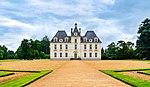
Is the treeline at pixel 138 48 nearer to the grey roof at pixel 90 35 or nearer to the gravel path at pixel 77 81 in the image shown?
the grey roof at pixel 90 35

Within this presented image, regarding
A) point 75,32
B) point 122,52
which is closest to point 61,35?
point 75,32

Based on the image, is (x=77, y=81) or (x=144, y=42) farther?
(x=144, y=42)

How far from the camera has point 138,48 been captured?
188 feet

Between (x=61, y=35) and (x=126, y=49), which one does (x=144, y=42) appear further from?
(x=61, y=35)

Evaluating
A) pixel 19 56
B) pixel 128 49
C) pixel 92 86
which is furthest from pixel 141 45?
pixel 92 86

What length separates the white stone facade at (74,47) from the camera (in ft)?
228

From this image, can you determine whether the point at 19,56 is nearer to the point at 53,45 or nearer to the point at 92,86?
the point at 53,45

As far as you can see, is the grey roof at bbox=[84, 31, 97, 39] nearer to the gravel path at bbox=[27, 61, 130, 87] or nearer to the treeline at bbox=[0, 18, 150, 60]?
the treeline at bbox=[0, 18, 150, 60]

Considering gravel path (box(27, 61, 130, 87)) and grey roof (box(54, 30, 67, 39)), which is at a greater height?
grey roof (box(54, 30, 67, 39))

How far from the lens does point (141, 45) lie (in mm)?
57656

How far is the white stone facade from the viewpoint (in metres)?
69.6

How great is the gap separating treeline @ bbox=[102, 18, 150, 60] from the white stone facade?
495cm

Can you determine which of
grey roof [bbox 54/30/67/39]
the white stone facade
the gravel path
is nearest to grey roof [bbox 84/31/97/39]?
the white stone facade

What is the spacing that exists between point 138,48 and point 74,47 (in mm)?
19729
